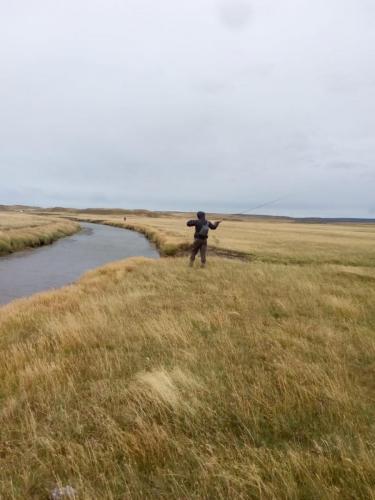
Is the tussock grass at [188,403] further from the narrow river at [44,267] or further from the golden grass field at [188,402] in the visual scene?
the narrow river at [44,267]

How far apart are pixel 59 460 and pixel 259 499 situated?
6.51ft

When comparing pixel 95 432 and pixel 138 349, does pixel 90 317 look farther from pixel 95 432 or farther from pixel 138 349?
pixel 95 432

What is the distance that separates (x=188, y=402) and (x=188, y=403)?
0.09ft

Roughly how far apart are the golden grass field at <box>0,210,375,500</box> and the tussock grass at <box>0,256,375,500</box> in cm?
2

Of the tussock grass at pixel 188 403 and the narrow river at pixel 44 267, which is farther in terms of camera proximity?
the narrow river at pixel 44 267

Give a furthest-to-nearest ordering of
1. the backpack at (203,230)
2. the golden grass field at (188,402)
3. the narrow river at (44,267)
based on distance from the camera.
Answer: the narrow river at (44,267) → the backpack at (203,230) → the golden grass field at (188,402)

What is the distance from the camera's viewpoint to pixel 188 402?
4.84 metres

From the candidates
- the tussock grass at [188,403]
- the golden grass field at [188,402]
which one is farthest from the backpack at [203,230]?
the tussock grass at [188,403]

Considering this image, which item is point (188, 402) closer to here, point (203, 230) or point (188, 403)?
point (188, 403)

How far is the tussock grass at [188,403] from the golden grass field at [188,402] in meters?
0.02

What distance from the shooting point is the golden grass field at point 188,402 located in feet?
11.4

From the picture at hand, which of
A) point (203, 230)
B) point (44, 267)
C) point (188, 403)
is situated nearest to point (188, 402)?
point (188, 403)

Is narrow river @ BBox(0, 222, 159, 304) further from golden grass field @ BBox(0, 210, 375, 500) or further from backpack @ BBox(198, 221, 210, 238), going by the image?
golden grass field @ BBox(0, 210, 375, 500)

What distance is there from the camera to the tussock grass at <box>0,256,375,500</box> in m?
3.49
